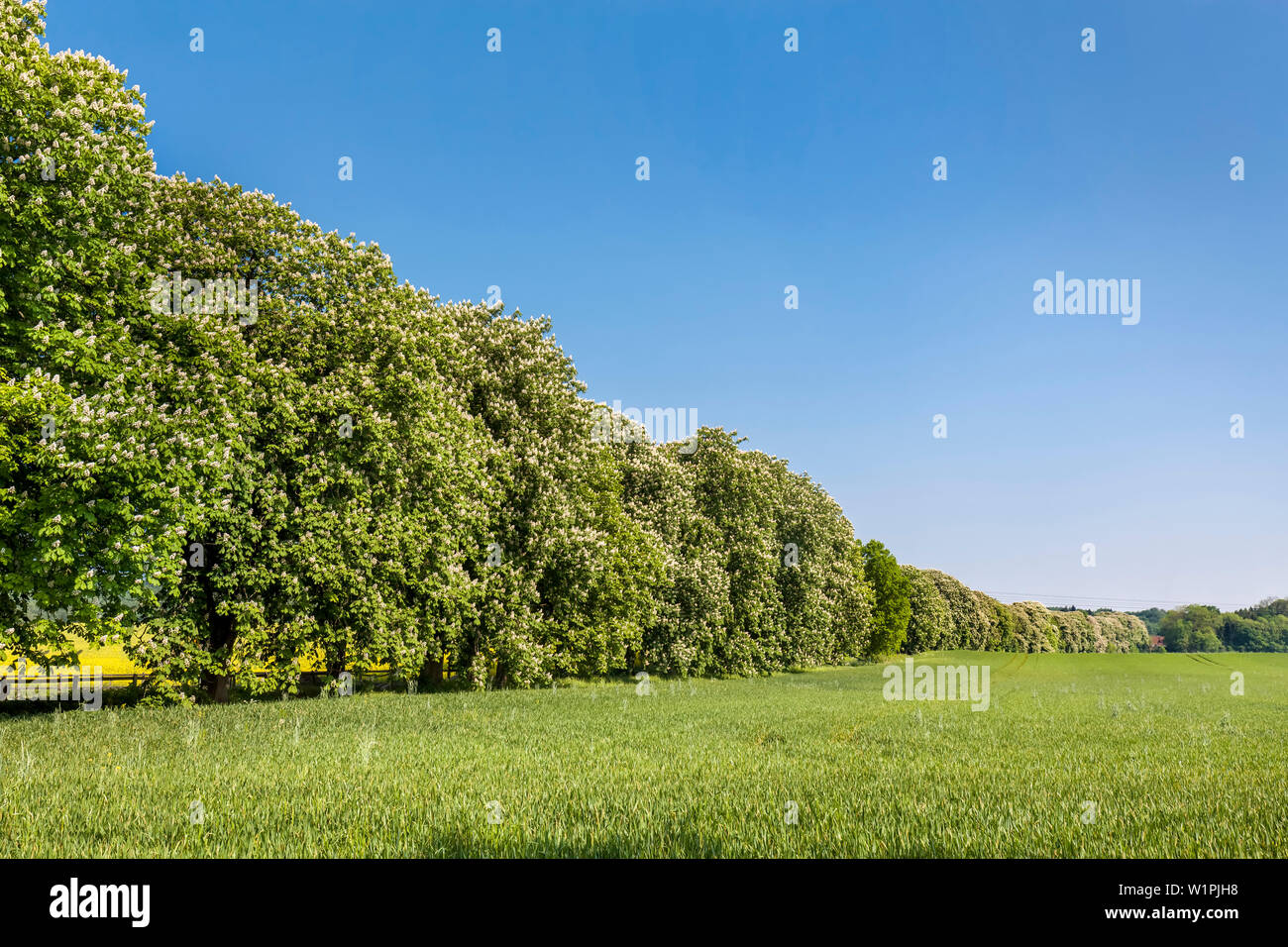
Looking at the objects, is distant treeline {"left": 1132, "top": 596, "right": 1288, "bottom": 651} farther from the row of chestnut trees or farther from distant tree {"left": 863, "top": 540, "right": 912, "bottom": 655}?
the row of chestnut trees

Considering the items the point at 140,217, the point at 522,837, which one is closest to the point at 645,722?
the point at 522,837

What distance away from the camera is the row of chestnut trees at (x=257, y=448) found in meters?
19.3

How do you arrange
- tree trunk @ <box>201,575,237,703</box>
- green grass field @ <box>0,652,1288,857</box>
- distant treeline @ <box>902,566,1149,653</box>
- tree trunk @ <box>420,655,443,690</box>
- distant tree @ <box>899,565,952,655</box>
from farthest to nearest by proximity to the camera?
distant treeline @ <box>902,566,1149,653</box> → distant tree @ <box>899,565,952,655</box> → tree trunk @ <box>420,655,443,690</box> → tree trunk @ <box>201,575,237,703</box> → green grass field @ <box>0,652,1288,857</box>

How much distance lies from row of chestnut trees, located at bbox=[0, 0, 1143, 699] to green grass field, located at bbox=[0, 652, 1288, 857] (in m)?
4.68

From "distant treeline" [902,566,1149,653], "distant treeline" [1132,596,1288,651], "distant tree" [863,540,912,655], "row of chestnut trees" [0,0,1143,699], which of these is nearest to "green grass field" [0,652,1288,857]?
"row of chestnut trees" [0,0,1143,699]

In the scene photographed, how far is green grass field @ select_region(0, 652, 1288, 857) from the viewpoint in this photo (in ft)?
25.1

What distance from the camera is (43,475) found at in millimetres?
18828

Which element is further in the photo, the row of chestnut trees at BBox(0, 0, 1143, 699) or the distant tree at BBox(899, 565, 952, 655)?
the distant tree at BBox(899, 565, 952, 655)

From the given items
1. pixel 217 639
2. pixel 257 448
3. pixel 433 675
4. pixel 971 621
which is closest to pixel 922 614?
Result: pixel 971 621

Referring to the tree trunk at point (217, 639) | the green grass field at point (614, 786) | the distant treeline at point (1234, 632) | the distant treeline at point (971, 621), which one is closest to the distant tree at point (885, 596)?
the distant treeline at point (971, 621)

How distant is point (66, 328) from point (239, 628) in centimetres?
1094

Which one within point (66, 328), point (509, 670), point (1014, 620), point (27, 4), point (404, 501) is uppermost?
point (27, 4)

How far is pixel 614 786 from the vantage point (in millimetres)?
10875
